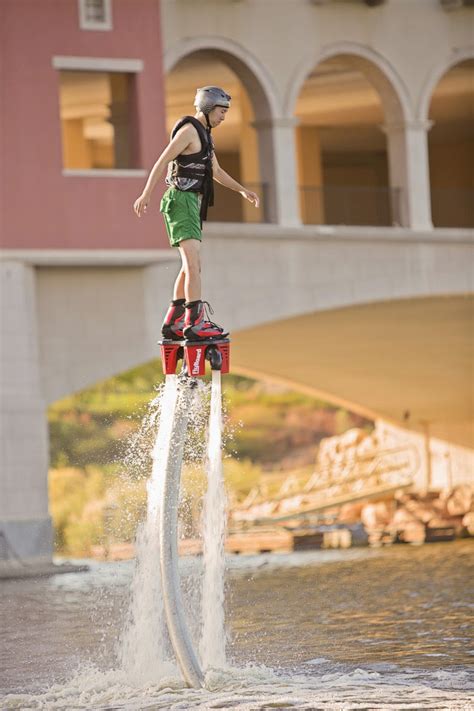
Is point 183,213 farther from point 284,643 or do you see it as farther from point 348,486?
point 348,486

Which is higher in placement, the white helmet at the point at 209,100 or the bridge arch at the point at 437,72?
the bridge arch at the point at 437,72

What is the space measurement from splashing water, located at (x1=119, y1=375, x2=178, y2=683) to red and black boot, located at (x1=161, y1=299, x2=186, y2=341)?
0.54 meters

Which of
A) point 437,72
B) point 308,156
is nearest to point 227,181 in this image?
point 437,72

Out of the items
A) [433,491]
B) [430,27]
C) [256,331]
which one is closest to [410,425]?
[433,491]

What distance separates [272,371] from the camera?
3881cm

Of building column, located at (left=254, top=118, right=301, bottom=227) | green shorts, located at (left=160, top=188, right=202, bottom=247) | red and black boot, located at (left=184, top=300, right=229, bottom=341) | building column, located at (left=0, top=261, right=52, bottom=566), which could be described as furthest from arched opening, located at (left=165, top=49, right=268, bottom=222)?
red and black boot, located at (left=184, top=300, right=229, bottom=341)

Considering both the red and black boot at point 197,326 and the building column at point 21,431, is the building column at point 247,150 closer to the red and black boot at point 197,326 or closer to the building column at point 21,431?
the building column at point 21,431

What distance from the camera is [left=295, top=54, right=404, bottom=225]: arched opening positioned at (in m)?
33.2

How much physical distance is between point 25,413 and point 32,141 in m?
4.18

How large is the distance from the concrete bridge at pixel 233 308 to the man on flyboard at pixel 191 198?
1423cm

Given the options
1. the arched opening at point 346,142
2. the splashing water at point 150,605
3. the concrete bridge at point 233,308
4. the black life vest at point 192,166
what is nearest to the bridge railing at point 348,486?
the concrete bridge at point 233,308

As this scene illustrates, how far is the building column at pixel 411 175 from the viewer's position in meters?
32.9

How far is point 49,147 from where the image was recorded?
90.2 feet

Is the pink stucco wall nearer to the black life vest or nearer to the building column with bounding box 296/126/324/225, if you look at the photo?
the building column with bounding box 296/126/324/225
